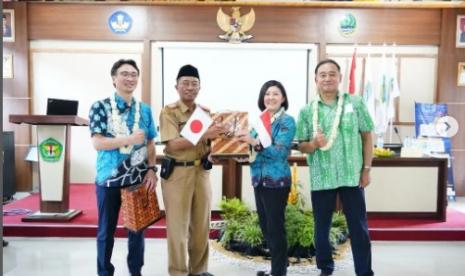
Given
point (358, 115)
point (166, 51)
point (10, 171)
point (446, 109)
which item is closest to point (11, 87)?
point (10, 171)

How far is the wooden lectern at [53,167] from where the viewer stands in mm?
3980

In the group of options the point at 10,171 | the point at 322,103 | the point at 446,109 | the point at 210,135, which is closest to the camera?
the point at 210,135

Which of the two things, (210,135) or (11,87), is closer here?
(210,135)

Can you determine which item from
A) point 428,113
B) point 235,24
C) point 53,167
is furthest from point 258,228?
point 428,113

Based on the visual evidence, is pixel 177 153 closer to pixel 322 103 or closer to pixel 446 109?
pixel 322 103

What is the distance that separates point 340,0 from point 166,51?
2.79m

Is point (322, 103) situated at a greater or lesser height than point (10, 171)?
greater

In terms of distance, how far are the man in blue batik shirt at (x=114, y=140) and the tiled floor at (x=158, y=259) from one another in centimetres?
62

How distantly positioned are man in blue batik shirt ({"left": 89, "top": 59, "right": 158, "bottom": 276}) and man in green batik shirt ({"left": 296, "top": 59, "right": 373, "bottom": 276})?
1.05m

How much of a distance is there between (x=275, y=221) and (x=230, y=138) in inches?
22.7

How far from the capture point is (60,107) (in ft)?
13.5

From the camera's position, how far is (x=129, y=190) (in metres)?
2.47

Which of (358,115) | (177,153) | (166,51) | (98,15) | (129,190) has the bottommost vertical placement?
(129,190)

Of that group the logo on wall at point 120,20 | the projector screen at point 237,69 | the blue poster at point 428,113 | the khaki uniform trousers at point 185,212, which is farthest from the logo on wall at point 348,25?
the khaki uniform trousers at point 185,212
